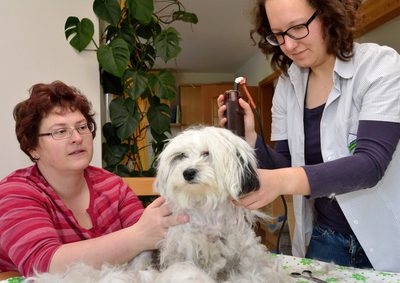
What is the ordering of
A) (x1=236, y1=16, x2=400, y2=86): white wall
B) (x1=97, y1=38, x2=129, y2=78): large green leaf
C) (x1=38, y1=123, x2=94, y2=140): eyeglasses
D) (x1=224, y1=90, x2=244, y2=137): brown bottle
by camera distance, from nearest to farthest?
1. (x1=224, y1=90, x2=244, y2=137): brown bottle
2. (x1=38, y1=123, x2=94, y2=140): eyeglasses
3. (x1=97, y1=38, x2=129, y2=78): large green leaf
4. (x1=236, y1=16, x2=400, y2=86): white wall

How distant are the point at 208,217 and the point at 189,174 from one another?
0.14m

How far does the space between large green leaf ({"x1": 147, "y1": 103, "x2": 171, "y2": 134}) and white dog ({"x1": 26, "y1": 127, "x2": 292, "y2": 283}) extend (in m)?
1.66

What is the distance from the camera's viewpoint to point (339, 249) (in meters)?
1.37

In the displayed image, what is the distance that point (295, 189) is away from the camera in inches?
38.3

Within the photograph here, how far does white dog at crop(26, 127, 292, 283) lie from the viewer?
3.07ft

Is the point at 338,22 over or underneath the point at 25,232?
over

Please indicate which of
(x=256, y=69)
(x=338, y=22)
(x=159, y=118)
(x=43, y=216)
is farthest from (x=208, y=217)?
(x=256, y=69)

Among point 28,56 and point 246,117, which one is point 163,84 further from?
point 246,117

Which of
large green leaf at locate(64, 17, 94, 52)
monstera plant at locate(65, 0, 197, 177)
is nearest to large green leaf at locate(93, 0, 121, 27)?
monstera plant at locate(65, 0, 197, 177)

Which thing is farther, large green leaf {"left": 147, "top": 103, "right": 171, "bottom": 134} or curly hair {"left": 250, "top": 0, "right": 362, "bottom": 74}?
large green leaf {"left": 147, "top": 103, "right": 171, "bottom": 134}

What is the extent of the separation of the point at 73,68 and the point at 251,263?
5.78 ft

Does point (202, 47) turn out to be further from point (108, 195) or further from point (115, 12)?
point (108, 195)

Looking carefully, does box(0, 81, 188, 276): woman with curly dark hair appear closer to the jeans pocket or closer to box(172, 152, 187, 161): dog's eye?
box(172, 152, 187, 161): dog's eye

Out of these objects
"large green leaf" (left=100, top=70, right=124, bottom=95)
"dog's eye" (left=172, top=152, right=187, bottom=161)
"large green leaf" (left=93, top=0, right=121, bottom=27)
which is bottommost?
"dog's eye" (left=172, top=152, right=187, bottom=161)
